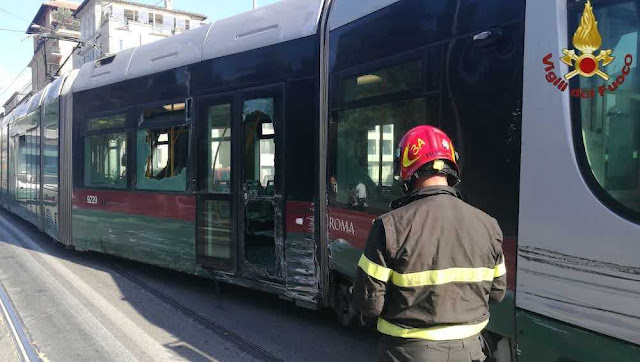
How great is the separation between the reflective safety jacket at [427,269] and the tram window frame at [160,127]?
462 cm

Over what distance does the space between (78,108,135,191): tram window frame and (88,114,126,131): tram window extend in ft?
0.05

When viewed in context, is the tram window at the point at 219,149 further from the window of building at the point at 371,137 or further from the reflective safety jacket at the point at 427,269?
the reflective safety jacket at the point at 427,269

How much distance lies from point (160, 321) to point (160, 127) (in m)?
2.51

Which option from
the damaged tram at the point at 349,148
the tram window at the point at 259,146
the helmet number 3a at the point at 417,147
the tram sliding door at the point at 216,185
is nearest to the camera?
the helmet number 3a at the point at 417,147

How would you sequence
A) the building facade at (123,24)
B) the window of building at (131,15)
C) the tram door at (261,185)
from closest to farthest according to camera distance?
the tram door at (261,185), the building facade at (123,24), the window of building at (131,15)

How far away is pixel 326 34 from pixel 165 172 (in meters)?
3.05

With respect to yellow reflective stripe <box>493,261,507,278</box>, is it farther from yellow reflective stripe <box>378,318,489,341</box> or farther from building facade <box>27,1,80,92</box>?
building facade <box>27,1,80,92</box>

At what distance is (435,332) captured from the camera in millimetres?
1834

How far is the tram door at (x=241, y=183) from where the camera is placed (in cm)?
523

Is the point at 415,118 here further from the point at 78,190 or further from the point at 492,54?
the point at 78,190

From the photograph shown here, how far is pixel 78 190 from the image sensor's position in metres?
8.45

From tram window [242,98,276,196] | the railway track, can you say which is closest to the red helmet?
the railway track

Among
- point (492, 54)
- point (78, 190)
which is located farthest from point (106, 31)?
point (492, 54)

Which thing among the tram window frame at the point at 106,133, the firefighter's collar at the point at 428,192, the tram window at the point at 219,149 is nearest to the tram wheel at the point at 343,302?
the tram window at the point at 219,149
